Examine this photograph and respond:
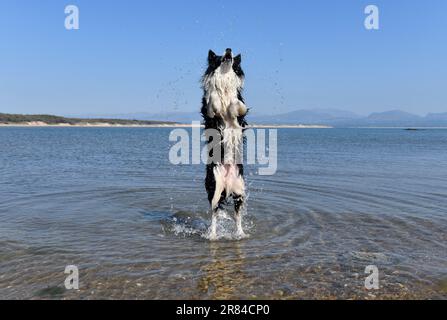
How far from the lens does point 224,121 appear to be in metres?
7.47

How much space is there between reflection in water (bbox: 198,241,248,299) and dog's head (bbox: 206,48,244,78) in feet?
9.70

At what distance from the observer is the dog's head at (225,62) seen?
7.33m

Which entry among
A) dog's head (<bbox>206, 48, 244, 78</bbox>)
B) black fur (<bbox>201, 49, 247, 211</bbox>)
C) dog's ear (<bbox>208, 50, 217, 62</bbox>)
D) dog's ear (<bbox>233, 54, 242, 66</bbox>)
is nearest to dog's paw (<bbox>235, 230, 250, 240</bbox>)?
black fur (<bbox>201, 49, 247, 211</bbox>)

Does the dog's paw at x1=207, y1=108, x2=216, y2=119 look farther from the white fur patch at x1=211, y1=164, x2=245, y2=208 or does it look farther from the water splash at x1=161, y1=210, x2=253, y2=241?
the water splash at x1=161, y1=210, x2=253, y2=241

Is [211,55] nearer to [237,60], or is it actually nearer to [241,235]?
[237,60]

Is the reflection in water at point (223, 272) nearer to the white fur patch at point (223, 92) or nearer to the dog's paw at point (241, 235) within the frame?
the dog's paw at point (241, 235)

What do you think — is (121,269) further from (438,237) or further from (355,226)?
(438,237)

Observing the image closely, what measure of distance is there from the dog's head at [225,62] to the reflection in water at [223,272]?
9.70ft

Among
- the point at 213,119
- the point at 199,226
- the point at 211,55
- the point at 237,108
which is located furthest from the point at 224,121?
the point at 199,226

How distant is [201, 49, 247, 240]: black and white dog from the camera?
24.1 ft

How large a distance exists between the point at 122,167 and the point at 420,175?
12.3 m

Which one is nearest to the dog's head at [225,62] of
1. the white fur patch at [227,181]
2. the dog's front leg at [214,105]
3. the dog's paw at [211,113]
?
the dog's front leg at [214,105]
